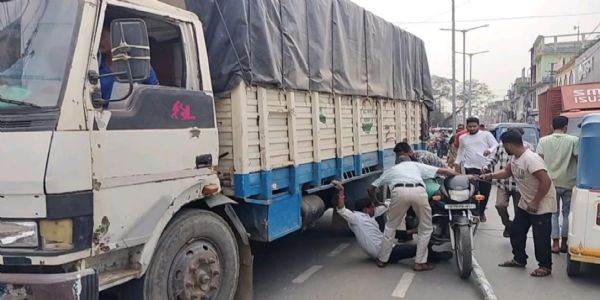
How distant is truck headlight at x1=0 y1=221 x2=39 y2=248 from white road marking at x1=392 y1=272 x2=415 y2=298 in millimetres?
3398

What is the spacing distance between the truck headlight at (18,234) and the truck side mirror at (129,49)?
0.93m

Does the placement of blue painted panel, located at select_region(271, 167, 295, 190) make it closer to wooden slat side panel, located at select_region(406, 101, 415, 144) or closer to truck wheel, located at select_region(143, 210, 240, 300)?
truck wheel, located at select_region(143, 210, 240, 300)

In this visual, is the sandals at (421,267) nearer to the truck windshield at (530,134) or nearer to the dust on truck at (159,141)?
the dust on truck at (159,141)

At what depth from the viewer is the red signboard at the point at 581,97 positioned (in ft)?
34.5

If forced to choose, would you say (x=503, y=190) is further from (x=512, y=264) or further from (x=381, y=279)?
(x=381, y=279)

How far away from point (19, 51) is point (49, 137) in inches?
25.6

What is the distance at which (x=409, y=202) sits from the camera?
227 inches

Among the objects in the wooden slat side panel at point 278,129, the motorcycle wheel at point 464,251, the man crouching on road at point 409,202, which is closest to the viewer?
the wooden slat side panel at point 278,129

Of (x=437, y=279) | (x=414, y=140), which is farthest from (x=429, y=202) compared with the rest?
(x=414, y=140)

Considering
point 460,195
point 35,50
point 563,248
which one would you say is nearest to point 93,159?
point 35,50

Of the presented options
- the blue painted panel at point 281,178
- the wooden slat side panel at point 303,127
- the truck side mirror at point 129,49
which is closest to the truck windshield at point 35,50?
the truck side mirror at point 129,49

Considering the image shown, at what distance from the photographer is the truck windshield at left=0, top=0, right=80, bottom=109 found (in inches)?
113

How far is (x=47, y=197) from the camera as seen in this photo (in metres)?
2.69

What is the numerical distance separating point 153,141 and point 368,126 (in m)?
4.12
